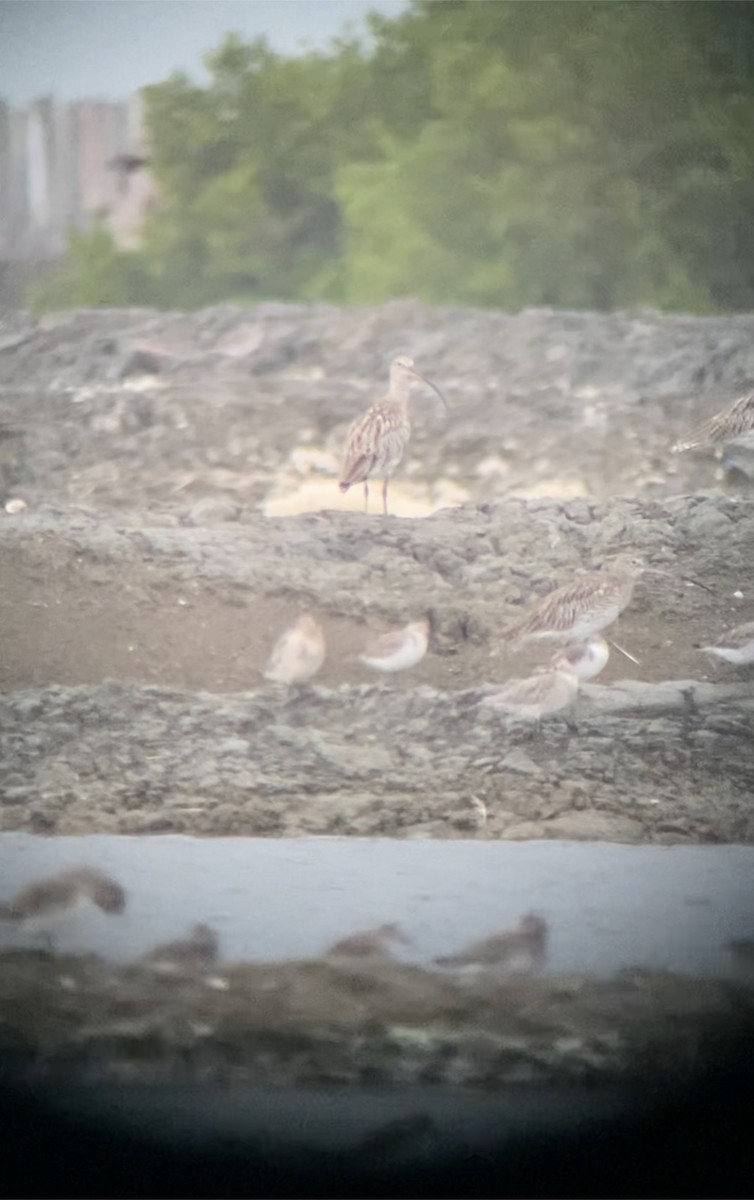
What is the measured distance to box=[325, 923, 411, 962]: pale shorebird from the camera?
2.61 meters

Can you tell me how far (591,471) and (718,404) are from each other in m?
0.25

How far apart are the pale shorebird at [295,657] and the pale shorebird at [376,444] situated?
0.91 feet

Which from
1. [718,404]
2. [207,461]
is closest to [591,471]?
[718,404]

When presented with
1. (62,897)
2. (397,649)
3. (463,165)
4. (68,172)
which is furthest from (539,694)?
(68,172)

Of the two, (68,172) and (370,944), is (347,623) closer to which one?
(370,944)

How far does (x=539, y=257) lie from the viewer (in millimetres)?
3006

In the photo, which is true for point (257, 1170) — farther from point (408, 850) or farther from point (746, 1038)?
point (746, 1038)

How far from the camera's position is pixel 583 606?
8.98 feet

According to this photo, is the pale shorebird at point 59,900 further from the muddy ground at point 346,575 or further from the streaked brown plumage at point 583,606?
the streaked brown plumage at point 583,606

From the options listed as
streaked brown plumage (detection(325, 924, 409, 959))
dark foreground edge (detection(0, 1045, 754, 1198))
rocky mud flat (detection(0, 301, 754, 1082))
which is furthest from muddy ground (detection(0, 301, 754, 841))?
dark foreground edge (detection(0, 1045, 754, 1198))

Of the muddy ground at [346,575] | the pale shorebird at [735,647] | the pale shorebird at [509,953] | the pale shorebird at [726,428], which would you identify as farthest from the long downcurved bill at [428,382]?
the pale shorebird at [509,953]

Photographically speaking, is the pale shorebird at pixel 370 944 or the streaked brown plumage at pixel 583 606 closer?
the pale shorebird at pixel 370 944

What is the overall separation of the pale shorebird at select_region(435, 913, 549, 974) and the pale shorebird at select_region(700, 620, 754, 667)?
1.76 ft

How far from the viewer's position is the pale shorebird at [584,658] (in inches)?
108
